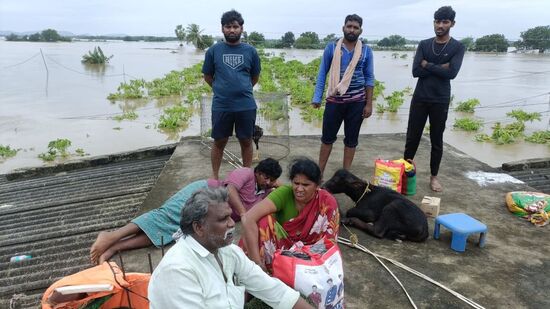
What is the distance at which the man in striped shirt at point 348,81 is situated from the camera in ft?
13.4

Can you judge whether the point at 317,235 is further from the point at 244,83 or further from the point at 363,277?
the point at 244,83

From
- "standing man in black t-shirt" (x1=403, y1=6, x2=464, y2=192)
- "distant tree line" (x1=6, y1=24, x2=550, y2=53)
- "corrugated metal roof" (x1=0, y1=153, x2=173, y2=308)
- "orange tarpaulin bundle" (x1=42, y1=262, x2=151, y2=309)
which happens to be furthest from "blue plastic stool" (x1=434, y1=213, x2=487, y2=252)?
"distant tree line" (x1=6, y1=24, x2=550, y2=53)

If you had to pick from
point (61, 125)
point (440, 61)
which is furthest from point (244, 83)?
point (61, 125)

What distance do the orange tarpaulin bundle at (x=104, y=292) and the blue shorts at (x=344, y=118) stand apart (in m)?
2.63

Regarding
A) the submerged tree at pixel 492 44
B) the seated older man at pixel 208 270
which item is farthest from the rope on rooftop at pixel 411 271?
the submerged tree at pixel 492 44

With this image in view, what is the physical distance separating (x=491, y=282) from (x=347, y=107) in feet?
7.14

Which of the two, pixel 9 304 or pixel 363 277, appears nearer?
pixel 9 304

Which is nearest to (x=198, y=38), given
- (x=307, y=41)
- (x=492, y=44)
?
(x=307, y=41)

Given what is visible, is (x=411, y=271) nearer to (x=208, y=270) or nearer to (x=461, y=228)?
(x=461, y=228)

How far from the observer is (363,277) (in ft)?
9.32

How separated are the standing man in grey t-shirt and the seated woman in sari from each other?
5.19 feet

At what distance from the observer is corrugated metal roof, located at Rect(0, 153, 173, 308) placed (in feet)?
9.72

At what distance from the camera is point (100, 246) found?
283 centimetres

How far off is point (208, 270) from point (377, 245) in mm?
1980
